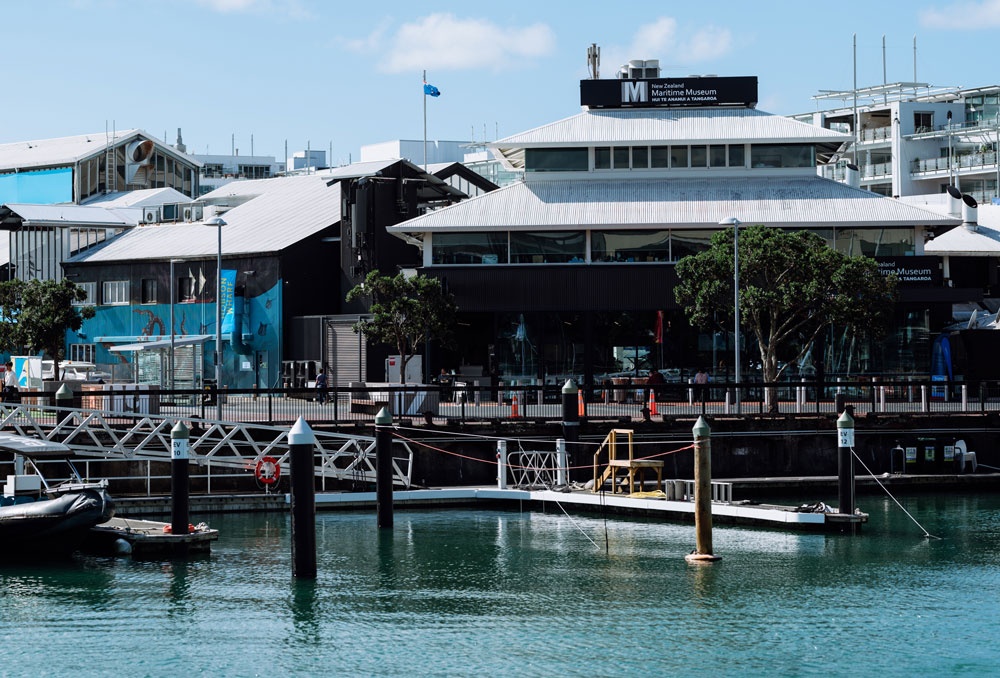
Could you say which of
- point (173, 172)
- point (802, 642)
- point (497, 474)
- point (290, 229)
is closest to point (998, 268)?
point (290, 229)

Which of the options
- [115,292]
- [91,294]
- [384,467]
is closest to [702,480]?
[384,467]

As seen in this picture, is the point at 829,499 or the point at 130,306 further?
the point at 130,306

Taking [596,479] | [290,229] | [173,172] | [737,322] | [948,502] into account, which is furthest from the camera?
[173,172]

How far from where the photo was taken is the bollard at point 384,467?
38094 millimetres

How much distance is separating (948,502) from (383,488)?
17.1 metres

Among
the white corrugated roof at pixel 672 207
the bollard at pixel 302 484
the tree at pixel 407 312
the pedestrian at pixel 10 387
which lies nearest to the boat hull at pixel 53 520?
the bollard at pixel 302 484

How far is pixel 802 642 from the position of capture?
87.9 ft

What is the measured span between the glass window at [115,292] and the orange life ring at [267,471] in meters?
37.8

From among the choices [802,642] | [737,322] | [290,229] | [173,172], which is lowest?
[802,642]

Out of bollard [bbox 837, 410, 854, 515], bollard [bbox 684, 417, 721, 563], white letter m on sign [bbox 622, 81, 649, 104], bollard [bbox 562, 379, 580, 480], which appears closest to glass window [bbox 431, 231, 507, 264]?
white letter m on sign [bbox 622, 81, 649, 104]

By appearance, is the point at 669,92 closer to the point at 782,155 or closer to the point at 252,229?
the point at 782,155

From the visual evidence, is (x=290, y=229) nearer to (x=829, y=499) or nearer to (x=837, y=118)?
(x=829, y=499)

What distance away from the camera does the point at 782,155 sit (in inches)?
2532

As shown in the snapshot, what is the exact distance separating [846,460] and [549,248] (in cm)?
2607
